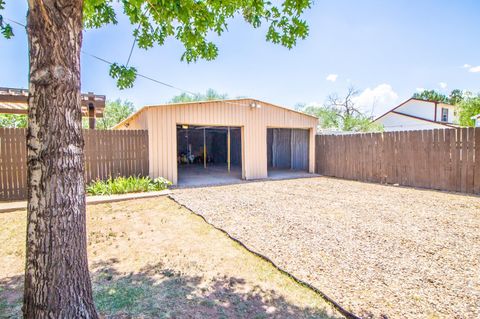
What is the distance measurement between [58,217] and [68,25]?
1224mm

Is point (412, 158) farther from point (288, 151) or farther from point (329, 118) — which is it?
point (329, 118)

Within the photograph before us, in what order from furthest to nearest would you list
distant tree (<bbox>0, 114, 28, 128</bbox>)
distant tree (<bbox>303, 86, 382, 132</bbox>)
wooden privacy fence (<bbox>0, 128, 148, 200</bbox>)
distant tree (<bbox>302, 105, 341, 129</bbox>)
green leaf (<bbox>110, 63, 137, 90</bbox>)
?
distant tree (<bbox>302, 105, 341, 129</bbox>) → distant tree (<bbox>303, 86, 382, 132</bbox>) → distant tree (<bbox>0, 114, 28, 128</bbox>) → wooden privacy fence (<bbox>0, 128, 148, 200</bbox>) → green leaf (<bbox>110, 63, 137, 90</bbox>)

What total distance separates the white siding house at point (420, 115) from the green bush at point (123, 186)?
21842 millimetres

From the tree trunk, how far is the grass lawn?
2.21 feet

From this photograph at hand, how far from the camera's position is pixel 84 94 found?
7.50m

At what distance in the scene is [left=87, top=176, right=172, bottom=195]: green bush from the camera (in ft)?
22.4

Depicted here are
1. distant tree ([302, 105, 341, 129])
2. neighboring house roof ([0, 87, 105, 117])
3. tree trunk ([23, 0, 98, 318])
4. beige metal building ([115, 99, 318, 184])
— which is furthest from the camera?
distant tree ([302, 105, 341, 129])

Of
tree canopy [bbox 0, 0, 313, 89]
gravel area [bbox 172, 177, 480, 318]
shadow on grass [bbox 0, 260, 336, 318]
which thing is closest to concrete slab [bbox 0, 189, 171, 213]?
gravel area [bbox 172, 177, 480, 318]

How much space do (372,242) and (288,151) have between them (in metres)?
10.2

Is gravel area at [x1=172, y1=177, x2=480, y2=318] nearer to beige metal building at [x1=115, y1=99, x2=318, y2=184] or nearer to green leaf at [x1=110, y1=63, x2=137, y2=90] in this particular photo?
beige metal building at [x1=115, y1=99, x2=318, y2=184]

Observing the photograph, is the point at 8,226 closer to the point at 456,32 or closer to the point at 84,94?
the point at 84,94

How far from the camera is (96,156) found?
7441 millimetres

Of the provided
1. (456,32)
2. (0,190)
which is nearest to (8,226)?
(0,190)

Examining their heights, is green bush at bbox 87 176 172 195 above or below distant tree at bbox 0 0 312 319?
below
